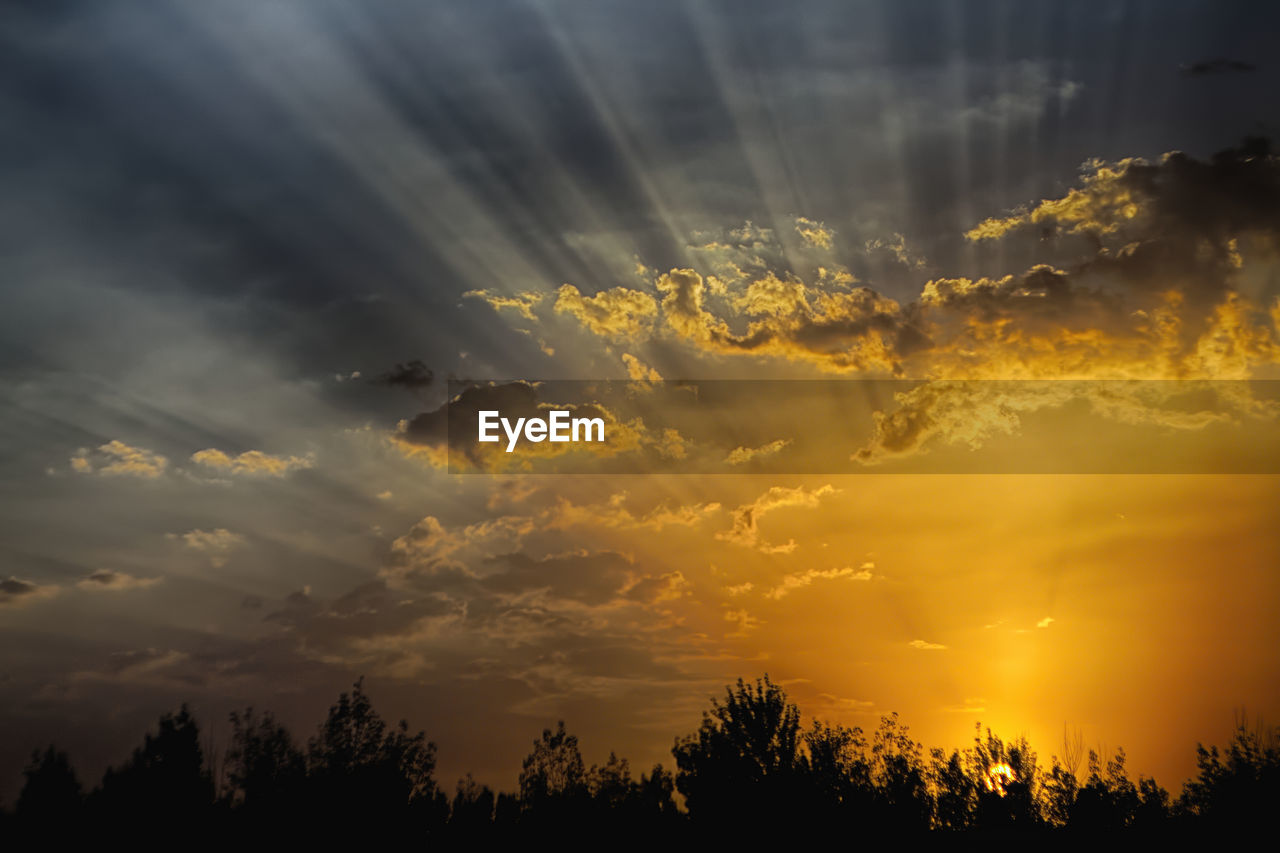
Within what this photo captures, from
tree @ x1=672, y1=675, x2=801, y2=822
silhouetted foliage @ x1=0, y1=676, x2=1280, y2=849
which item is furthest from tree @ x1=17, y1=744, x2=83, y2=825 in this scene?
tree @ x1=672, y1=675, x2=801, y2=822

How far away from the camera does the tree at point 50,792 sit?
238 feet

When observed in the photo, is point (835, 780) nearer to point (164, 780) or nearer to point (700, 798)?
point (700, 798)

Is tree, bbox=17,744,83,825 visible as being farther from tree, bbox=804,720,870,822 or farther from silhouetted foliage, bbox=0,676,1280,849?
tree, bbox=804,720,870,822

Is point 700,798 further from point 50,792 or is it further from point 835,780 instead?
point 50,792

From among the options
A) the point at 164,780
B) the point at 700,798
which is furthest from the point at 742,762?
the point at 164,780

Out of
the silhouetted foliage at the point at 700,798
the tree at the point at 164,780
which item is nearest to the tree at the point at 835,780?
the silhouetted foliage at the point at 700,798

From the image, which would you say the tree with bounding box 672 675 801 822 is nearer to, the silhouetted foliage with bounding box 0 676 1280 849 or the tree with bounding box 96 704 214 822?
the silhouetted foliage with bounding box 0 676 1280 849

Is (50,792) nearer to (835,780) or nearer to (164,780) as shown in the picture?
(164,780)

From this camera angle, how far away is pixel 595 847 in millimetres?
78375

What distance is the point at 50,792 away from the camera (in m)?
76.4

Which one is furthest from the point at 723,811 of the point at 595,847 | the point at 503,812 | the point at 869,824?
the point at 503,812

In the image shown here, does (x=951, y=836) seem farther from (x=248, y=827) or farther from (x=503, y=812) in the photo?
(x=248, y=827)

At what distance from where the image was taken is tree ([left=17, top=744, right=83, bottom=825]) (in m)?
72.6

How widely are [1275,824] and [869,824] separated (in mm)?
27996
